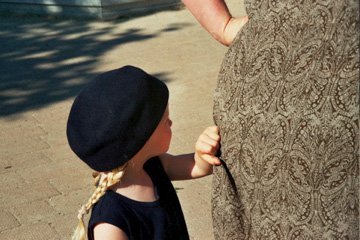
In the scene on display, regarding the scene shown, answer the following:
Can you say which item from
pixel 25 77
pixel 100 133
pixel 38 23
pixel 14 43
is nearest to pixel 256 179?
pixel 100 133

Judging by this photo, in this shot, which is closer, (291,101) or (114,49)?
(291,101)

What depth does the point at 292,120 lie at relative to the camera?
6.53ft

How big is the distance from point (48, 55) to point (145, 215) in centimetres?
509

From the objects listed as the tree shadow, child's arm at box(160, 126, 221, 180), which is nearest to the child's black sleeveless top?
child's arm at box(160, 126, 221, 180)

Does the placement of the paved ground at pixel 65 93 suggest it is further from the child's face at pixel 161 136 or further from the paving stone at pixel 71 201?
the child's face at pixel 161 136

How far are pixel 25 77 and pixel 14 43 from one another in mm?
1114

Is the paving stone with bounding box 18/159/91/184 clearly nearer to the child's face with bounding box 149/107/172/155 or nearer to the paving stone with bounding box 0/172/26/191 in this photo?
the paving stone with bounding box 0/172/26/191

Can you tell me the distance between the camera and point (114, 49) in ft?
23.7

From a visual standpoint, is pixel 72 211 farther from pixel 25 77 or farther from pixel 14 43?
pixel 14 43

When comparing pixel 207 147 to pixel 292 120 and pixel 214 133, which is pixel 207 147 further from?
pixel 292 120

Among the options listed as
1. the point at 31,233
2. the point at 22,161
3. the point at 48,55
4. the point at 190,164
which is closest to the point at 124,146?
the point at 190,164

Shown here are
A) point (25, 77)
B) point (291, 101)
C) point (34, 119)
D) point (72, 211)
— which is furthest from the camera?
point (25, 77)

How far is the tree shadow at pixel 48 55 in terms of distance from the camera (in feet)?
20.1

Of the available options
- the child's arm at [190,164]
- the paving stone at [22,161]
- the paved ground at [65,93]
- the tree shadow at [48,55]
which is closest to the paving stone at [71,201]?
the paved ground at [65,93]
